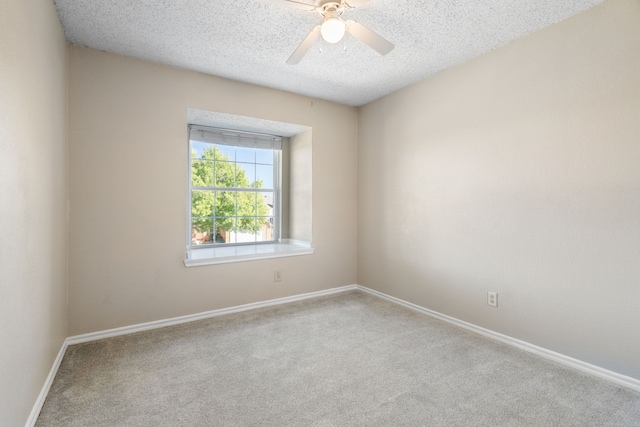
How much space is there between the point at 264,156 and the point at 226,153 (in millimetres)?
510

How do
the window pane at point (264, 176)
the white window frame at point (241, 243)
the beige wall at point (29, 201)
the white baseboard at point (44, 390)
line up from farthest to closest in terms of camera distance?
the window pane at point (264, 176) < the white window frame at point (241, 243) < the white baseboard at point (44, 390) < the beige wall at point (29, 201)

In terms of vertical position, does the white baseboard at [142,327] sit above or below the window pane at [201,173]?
below

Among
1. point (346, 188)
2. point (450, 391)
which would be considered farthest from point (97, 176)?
point (450, 391)

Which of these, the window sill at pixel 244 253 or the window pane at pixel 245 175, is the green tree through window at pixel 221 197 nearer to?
the window pane at pixel 245 175

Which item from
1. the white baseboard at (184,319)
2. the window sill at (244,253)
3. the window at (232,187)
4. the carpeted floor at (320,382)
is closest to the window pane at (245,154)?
the window at (232,187)

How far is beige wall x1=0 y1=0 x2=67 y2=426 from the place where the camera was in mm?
1218

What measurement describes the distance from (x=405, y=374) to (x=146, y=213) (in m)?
2.41

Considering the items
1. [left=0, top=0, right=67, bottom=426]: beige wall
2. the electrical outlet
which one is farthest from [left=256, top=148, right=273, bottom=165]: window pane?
the electrical outlet

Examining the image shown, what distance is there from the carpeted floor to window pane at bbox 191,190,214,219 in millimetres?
1303

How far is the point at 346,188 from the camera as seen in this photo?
392 centimetres

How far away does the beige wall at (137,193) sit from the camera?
96.4 inches

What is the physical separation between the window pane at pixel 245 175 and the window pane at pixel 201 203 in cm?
39

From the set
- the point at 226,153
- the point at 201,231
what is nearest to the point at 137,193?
the point at 201,231

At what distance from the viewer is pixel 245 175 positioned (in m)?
3.83
